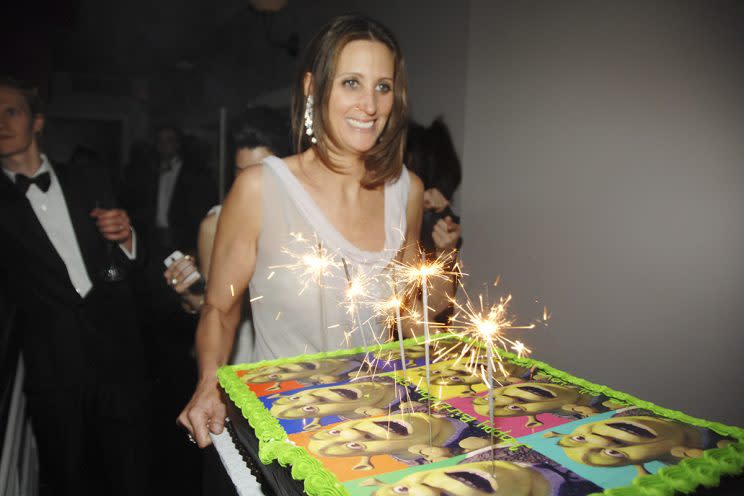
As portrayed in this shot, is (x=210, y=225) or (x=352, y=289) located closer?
(x=352, y=289)

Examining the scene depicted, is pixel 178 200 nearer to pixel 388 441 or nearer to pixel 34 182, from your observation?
pixel 34 182

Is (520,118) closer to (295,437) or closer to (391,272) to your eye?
(391,272)

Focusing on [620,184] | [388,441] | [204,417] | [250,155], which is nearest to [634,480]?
[388,441]

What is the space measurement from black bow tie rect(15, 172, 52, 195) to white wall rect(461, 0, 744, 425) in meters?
1.82

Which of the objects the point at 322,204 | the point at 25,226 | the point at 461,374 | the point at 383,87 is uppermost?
the point at 383,87

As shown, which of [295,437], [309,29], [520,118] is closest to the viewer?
[295,437]

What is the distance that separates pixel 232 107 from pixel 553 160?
501 centimetres

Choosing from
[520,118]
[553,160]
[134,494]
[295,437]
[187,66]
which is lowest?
[134,494]

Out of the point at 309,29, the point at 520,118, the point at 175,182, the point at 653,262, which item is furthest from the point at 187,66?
the point at 653,262

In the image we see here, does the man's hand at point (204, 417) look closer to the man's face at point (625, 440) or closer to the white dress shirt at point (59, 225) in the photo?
the man's face at point (625, 440)

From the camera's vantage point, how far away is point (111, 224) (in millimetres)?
2021

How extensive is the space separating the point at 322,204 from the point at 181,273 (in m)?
0.60

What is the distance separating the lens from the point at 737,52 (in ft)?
4.23

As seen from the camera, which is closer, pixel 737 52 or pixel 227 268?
pixel 737 52
